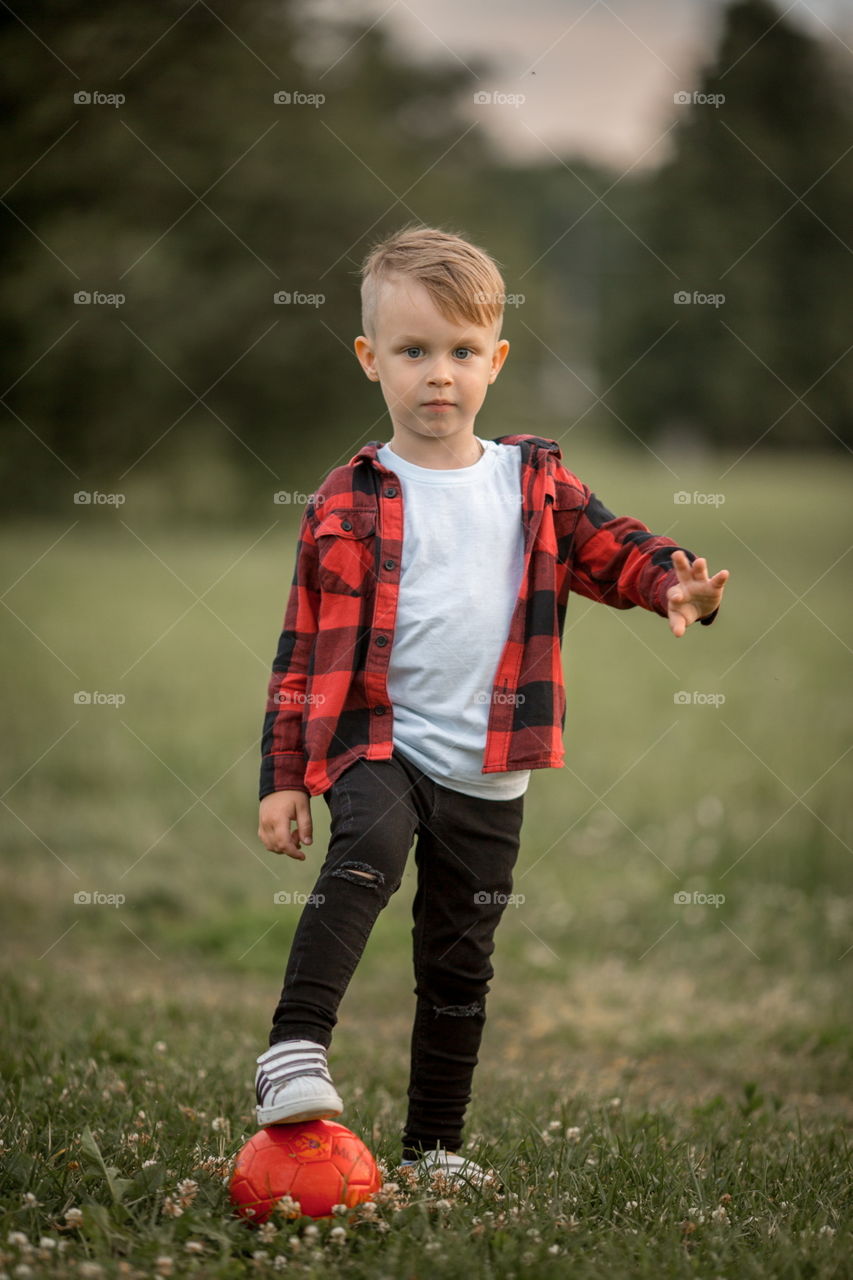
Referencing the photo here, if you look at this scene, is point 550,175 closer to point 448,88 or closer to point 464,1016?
point 448,88

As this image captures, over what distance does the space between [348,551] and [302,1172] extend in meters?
1.31

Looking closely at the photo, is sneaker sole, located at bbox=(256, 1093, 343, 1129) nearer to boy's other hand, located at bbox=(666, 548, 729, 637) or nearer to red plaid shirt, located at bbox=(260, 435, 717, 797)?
red plaid shirt, located at bbox=(260, 435, 717, 797)

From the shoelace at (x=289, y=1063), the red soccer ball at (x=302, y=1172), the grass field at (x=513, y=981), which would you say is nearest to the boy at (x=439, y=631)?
the red soccer ball at (x=302, y=1172)

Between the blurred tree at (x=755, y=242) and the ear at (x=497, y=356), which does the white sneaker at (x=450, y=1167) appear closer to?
the ear at (x=497, y=356)

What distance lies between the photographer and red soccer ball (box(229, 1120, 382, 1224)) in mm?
2578

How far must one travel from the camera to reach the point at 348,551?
2.97 meters

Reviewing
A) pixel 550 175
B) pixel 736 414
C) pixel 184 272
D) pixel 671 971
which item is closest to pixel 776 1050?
pixel 671 971

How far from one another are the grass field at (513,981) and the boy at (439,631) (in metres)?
0.51

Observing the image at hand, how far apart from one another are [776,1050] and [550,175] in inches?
2148

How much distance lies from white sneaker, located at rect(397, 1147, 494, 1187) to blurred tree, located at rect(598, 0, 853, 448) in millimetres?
30664

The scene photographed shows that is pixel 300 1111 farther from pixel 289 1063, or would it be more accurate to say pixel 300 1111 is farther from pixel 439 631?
pixel 439 631

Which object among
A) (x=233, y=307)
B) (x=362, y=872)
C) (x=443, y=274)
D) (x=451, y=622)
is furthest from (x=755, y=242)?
(x=362, y=872)

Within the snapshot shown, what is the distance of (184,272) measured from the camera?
2662 cm

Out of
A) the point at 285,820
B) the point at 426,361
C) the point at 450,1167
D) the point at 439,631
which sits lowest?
the point at 450,1167
